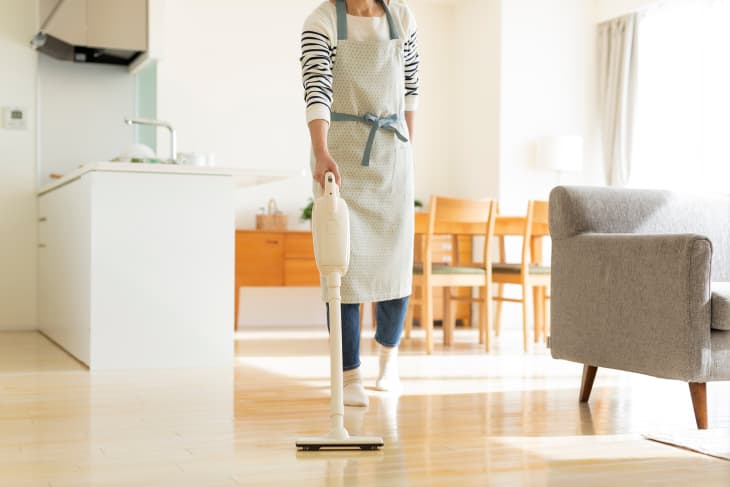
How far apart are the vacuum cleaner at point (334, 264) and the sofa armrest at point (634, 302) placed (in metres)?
0.93

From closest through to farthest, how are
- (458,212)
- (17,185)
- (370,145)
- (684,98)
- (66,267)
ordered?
(370,145) < (66,267) < (458,212) < (17,185) < (684,98)

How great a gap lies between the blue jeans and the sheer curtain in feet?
11.8

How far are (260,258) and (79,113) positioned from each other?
4.82ft

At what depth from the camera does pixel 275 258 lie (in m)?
6.02

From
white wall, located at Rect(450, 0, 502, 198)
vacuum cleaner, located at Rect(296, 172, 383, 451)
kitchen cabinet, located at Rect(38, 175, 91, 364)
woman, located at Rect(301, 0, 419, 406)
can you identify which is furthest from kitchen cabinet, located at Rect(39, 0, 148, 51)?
vacuum cleaner, located at Rect(296, 172, 383, 451)

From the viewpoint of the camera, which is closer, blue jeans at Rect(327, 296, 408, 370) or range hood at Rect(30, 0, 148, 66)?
blue jeans at Rect(327, 296, 408, 370)

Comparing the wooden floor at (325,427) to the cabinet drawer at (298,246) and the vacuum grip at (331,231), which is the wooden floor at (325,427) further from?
the cabinet drawer at (298,246)

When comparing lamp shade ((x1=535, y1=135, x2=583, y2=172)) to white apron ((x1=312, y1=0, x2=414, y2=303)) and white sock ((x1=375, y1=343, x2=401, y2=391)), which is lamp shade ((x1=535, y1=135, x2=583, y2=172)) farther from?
white apron ((x1=312, y1=0, x2=414, y2=303))

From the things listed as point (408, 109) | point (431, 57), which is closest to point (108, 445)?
point (408, 109)

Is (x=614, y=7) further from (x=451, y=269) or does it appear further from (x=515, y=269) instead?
(x=451, y=269)

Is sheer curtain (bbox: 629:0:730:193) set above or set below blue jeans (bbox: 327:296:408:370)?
above

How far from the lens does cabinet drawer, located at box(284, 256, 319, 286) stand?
604cm

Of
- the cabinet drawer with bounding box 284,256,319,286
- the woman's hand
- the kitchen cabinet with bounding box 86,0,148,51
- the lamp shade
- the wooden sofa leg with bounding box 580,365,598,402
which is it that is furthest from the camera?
the lamp shade

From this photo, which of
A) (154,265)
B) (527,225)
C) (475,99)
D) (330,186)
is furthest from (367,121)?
(475,99)
